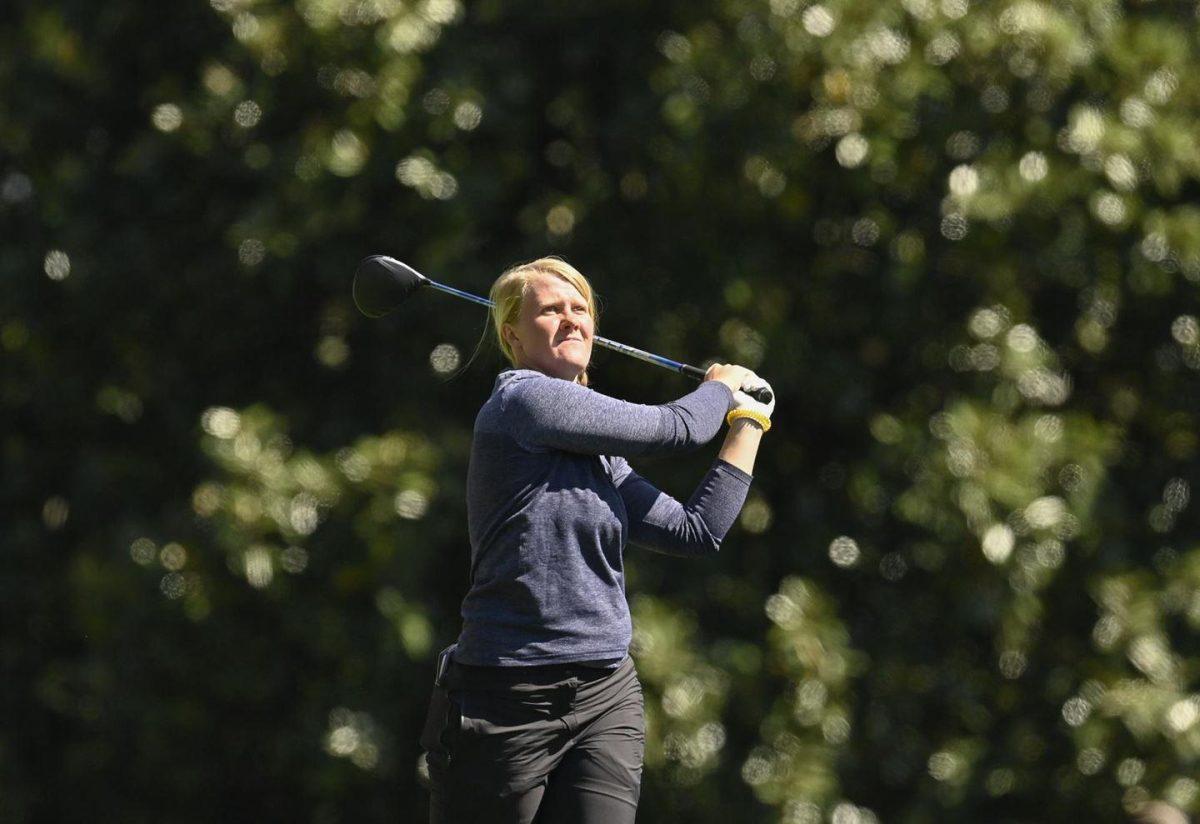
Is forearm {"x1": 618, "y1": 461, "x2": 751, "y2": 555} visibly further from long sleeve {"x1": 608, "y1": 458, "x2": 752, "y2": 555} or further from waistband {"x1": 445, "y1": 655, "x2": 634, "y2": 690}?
waistband {"x1": 445, "y1": 655, "x2": 634, "y2": 690}

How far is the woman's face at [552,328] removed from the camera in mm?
3111

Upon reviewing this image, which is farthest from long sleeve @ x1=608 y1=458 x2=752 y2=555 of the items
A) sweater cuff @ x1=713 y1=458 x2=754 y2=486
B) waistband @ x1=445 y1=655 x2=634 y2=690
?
waistband @ x1=445 y1=655 x2=634 y2=690

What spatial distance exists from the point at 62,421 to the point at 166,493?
1.60ft

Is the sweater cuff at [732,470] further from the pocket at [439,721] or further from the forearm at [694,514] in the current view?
the pocket at [439,721]

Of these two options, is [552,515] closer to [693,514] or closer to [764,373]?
[693,514]

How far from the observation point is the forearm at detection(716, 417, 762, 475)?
10.3ft

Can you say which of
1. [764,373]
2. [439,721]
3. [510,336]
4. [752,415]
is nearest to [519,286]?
[510,336]

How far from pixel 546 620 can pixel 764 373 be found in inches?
104

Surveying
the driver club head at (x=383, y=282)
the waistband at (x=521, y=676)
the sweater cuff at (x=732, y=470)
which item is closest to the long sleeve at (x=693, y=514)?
the sweater cuff at (x=732, y=470)

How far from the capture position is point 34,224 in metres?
6.04

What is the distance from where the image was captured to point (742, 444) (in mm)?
3145

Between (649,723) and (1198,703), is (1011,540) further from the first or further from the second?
(649,723)

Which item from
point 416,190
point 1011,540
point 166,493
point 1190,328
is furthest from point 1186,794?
point 166,493

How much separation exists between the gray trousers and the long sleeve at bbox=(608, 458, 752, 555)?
0.24m
